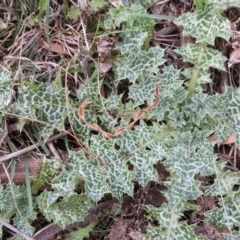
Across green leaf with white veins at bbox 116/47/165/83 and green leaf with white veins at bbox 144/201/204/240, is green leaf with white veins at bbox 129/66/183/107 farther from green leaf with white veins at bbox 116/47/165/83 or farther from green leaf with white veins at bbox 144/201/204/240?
green leaf with white veins at bbox 144/201/204/240

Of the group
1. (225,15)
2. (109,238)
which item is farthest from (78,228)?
(225,15)

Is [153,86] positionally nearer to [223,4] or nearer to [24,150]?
[223,4]

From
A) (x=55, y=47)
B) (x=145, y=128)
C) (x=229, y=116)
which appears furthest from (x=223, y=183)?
(x=55, y=47)

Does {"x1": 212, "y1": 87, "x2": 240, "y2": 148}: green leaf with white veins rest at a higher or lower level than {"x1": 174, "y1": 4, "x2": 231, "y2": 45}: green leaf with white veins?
Result: lower

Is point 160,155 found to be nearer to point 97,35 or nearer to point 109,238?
point 109,238

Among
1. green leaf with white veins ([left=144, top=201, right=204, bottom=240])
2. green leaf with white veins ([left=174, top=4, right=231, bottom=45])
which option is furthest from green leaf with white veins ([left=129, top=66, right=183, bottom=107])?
green leaf with white veins ([left=144, top=201, right=204, bottom=240])

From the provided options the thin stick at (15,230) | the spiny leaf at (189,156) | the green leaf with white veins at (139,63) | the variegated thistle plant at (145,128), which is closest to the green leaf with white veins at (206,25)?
the variegated thistle plant at (145,128)

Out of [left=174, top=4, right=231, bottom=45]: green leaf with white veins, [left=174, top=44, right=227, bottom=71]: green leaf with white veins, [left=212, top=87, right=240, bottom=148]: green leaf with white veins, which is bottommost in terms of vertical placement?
[left=212, top=87, right=240, bottom=148]: green leaf with white veins
